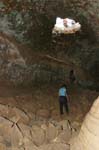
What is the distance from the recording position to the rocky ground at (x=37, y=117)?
9.90 meters

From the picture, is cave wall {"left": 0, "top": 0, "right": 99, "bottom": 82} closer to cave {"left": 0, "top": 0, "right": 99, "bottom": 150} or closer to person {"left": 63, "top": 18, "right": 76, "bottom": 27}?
cave {"left": 0, "top": 0, "right": 99, "bottom": 150}

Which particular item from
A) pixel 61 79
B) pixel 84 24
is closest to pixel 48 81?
pixel 61 79

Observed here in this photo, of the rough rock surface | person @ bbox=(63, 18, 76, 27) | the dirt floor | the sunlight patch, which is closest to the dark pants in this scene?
the dirt floor

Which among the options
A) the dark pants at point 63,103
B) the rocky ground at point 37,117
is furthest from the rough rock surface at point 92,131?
the dark pants at point 63,103

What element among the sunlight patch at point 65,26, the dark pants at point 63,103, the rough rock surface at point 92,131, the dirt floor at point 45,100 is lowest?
the dirt floor at point 45,100

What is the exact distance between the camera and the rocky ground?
9.90m

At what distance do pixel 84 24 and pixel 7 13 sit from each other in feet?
9.17

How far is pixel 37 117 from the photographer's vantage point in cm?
1088

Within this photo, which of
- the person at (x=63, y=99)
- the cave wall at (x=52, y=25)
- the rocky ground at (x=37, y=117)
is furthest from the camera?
the cave wall at (x=52, y=25)

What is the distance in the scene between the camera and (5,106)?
11.0m

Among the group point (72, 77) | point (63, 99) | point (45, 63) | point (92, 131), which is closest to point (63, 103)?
point (63, 99)

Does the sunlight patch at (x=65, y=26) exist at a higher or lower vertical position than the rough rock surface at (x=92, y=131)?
lower

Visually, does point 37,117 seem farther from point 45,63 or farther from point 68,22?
point 68,22

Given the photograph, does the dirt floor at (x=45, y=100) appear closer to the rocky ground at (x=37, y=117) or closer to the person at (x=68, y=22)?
the rocky ground at (x=37, y=117)
